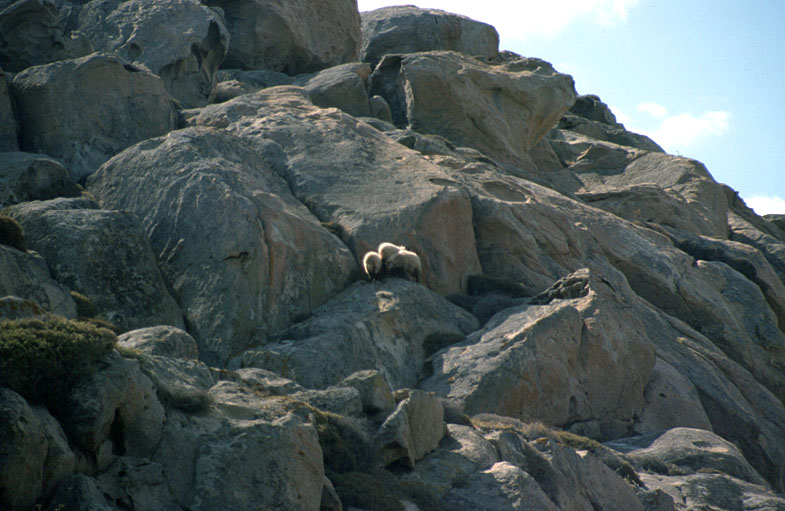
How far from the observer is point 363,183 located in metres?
23.5

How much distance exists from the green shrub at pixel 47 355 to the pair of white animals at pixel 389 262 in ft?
39.1

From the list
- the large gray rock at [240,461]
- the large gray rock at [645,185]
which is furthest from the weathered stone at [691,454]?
the large gray rock at [645,185]

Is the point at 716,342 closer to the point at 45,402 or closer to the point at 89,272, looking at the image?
the point at 89,272

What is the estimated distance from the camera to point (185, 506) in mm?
8602

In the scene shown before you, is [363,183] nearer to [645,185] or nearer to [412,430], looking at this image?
[412,430]

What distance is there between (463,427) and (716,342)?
50.5 feet

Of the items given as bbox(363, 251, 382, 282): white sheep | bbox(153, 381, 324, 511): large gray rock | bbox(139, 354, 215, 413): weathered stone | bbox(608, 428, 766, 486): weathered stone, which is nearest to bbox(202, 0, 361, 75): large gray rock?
bbox(363, 251, 382, 282): white sheep

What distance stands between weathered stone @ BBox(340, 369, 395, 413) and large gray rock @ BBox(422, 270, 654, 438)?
3692 mm

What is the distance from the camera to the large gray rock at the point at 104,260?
54.1 feet

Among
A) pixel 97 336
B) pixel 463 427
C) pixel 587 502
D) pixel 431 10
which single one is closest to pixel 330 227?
pixel 463 427

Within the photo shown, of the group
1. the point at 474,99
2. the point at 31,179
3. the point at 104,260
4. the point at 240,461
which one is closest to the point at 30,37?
the point at 31,179

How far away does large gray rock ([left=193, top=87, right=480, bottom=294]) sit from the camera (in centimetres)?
2188

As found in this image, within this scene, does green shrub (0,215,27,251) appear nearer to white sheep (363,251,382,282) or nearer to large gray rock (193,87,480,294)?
white sheep (363,251,382,282)

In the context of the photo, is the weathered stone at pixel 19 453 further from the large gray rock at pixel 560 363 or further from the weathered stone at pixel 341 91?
the weathered stone at pixel 341 91
